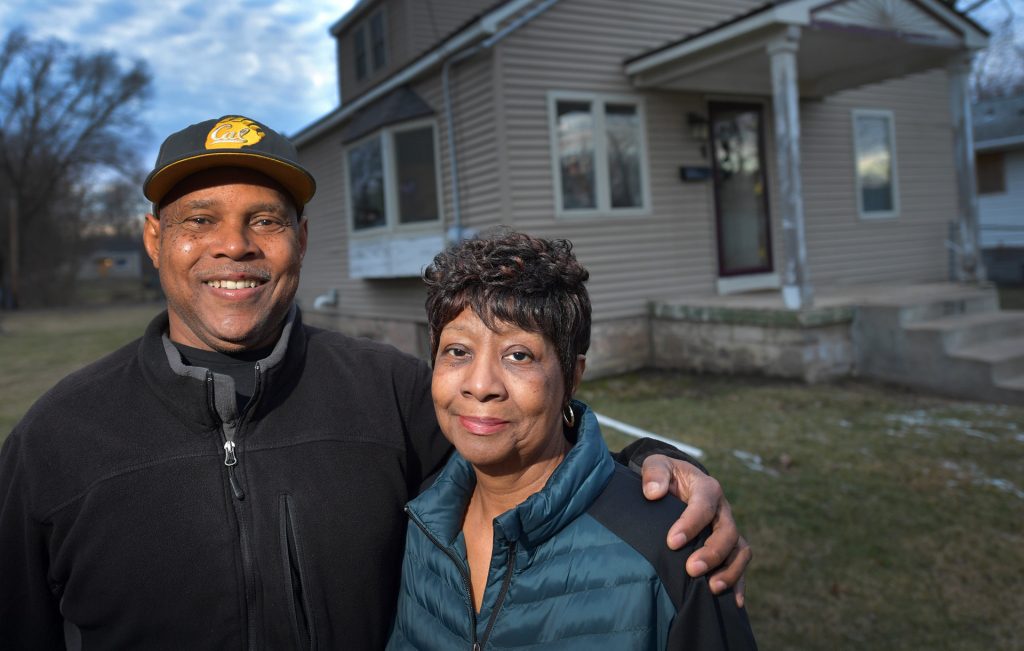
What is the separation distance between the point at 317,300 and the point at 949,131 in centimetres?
1176

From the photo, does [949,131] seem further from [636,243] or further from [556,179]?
[556,179]

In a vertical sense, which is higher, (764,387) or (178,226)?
(178,226)

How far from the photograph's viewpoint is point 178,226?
1683mm

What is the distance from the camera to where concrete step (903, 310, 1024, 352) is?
7188mm

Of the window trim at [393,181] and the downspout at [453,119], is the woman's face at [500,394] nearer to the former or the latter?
the downspout at [453,119]

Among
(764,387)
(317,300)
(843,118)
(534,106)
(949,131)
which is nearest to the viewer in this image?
(764,387)

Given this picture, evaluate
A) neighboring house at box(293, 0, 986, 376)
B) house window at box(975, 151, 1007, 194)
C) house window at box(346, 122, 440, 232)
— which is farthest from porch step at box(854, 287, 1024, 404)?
house window at box(975, 151, 1007, 194)

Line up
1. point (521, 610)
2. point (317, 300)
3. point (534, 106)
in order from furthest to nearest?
1. point (317, 300)
2. point (534, 106)
3. point (521, 610)

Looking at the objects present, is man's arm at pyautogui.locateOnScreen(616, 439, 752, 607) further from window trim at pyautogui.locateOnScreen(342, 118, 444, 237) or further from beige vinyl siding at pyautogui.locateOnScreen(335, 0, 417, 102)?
beige vinyl siding at pyautogui.locateOnScreen(335, 0, 417, 102)

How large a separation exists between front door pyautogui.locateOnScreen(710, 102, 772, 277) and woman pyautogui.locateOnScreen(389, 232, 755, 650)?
357 inches

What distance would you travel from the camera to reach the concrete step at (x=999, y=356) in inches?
266

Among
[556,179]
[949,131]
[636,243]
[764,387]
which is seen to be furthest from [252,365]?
[949,131]

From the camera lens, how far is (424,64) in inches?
368

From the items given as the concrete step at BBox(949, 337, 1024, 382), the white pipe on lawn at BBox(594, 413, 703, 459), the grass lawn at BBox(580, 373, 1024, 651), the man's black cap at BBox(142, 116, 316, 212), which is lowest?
the grass lawn at BBox(580, 373, 1024, 651)
